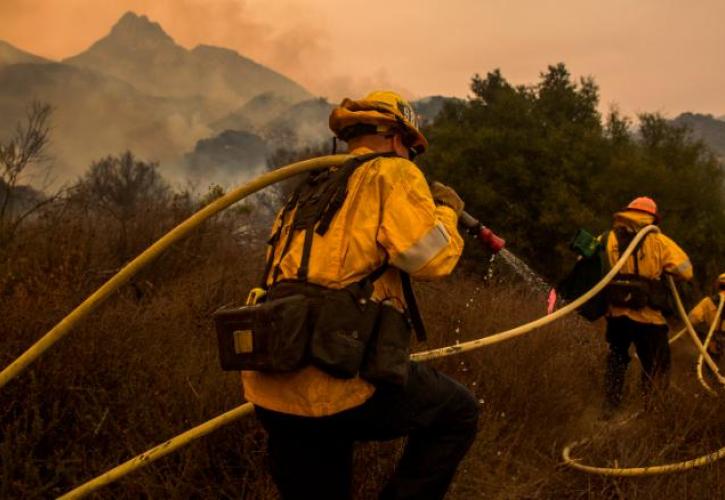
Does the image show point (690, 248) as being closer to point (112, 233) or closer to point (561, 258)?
point (561, 258)

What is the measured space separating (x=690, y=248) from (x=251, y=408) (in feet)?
79.7

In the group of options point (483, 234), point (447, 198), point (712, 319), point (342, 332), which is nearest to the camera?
point (342, 332)

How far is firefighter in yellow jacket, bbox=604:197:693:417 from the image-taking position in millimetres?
5674

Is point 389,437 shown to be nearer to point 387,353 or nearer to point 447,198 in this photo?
point 387,353

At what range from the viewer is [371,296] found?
2029 millimetres

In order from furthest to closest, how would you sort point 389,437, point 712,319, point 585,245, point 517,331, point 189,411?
point 712,319
point 585,245
point 517,331
point 189,411
point 389,437

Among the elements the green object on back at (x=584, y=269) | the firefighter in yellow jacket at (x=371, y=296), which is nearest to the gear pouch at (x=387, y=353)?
the firefighter in yellow jacket at (x=371, y=296)

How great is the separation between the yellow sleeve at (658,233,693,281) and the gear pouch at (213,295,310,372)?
4661 millimetres

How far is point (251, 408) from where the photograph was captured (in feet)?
9.09

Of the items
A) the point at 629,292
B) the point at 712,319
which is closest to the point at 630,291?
the point at 629,292

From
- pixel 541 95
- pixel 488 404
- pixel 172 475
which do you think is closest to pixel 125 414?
pixel 172 475

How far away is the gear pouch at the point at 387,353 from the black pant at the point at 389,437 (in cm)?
14

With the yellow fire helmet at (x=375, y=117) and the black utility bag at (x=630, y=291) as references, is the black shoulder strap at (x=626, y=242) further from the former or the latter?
the yellow fire helmet at (x=375, y=117)

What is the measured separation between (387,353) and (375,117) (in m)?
0.83
